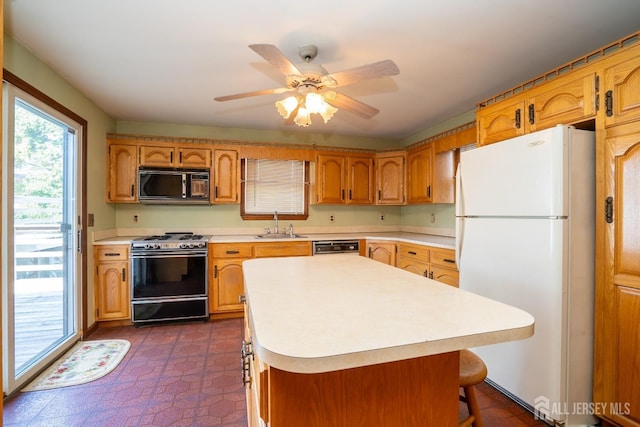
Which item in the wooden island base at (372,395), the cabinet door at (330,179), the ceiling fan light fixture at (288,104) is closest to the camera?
the wooden island base at (372,395)

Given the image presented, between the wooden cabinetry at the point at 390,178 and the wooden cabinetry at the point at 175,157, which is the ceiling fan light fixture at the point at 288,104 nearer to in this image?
the wooden cabinetry at the point at 175,157

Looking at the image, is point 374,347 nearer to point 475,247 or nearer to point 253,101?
point 475,247

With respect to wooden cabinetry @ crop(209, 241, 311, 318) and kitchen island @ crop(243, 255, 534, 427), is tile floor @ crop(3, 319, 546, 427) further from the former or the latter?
kitchen island @ crop(243, 255, 534, 427)

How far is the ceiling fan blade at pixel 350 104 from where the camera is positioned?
2.11 meters

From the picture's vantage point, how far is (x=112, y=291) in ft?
10.7

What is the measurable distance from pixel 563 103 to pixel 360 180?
102 inches

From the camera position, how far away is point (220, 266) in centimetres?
356

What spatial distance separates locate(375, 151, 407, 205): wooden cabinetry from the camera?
426 centimetres

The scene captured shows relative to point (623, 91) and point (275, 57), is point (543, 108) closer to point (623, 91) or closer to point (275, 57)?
point (623, 91)

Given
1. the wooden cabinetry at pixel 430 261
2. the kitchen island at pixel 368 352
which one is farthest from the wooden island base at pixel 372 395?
the wooden cabinetry at pixel 430 261

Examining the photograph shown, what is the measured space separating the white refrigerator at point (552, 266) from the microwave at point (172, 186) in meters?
3.08

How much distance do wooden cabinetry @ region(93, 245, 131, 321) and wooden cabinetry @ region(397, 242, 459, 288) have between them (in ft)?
9.87

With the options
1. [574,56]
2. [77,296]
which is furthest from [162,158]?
[574,56]

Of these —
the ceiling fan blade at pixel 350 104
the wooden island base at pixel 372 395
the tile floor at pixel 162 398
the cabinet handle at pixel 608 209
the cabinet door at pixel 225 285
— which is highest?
the ceiling fan blade at pixel 350 104
